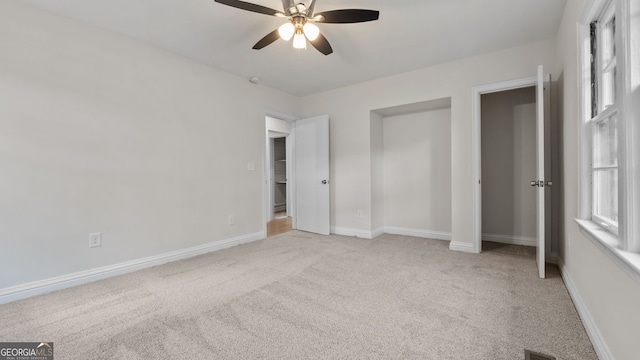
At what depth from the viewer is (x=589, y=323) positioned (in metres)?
1.63

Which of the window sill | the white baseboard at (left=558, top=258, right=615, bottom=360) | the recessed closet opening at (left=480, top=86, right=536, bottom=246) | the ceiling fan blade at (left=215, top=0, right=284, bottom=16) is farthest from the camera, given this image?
the recessed closet opening at (left=480, top=86, right=536, bottom=246)

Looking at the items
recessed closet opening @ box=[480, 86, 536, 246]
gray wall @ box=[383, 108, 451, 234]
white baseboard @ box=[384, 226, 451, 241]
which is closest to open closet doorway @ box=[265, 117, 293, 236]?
white baseboard @ box=[384, 226, 451, 241]

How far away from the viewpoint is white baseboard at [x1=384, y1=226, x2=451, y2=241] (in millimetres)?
4066

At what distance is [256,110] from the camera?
416 centimetres

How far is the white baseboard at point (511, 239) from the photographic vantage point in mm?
3563

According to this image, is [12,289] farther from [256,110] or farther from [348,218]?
[348,218]

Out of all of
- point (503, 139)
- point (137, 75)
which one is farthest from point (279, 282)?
point (503, 139)

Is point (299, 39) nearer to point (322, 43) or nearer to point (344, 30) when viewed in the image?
point (322, 43)

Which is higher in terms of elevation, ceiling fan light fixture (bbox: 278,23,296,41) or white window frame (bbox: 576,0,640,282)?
ceiling fan light fixture (bbox: 278,23,296,41)

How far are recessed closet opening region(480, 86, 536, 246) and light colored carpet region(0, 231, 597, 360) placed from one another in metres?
0.77

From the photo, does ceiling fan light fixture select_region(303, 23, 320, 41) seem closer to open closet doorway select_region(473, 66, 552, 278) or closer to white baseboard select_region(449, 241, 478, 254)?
open closet doorway select_region(473, 66, 552, 278)

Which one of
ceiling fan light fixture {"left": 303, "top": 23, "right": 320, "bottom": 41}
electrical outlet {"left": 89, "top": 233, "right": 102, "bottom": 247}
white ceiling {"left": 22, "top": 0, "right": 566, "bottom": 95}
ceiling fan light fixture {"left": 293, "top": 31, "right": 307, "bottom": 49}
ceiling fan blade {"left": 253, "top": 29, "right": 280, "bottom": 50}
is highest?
white ceiling {"left": 22, "top": 0, "right": 566, "bottom": 95}

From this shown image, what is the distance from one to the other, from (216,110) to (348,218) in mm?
2553

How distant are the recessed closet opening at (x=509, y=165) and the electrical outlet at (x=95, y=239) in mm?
4652
